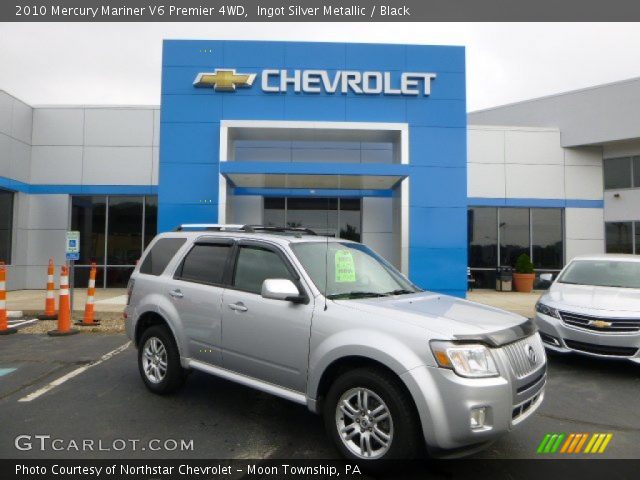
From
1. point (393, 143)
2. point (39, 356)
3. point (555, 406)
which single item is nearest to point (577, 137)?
point (393, 143)

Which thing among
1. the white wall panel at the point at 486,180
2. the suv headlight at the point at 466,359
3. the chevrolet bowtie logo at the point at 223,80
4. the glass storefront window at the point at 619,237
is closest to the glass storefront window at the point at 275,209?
the chevrolet bowtie logo at the point at 223,80

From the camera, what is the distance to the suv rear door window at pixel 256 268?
160 inches

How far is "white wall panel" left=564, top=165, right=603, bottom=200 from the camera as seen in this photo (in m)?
17.7

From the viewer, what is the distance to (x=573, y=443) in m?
3.80

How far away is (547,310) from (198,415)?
5.16 metres

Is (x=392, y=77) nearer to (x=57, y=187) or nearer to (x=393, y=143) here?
(x=393, y=143)

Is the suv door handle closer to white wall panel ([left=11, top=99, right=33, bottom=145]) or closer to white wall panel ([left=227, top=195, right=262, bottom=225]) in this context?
white wall panel ([left=227, top=195, right=262, bottom=225])

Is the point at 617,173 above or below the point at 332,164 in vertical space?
above

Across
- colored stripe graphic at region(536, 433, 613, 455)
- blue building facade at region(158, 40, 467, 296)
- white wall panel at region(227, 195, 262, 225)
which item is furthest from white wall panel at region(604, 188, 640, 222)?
colored stripe graphic at region(536, 433, 613, 455)

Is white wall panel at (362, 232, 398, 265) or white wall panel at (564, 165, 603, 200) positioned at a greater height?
white wall panel at (564, 165, 603, 200)

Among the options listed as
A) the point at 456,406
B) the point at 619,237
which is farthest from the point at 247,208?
the point at 619,237

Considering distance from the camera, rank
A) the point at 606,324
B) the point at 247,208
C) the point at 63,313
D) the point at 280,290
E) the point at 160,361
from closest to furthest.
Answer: the point at 280,290 < the point at 160,361 < the point at 606,324 < the point at 63,313 < the point at 247,208

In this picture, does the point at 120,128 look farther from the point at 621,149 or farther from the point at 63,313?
the point at 621,149

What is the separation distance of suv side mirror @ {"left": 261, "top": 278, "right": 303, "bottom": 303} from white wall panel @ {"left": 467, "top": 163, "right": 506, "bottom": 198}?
1553cm
